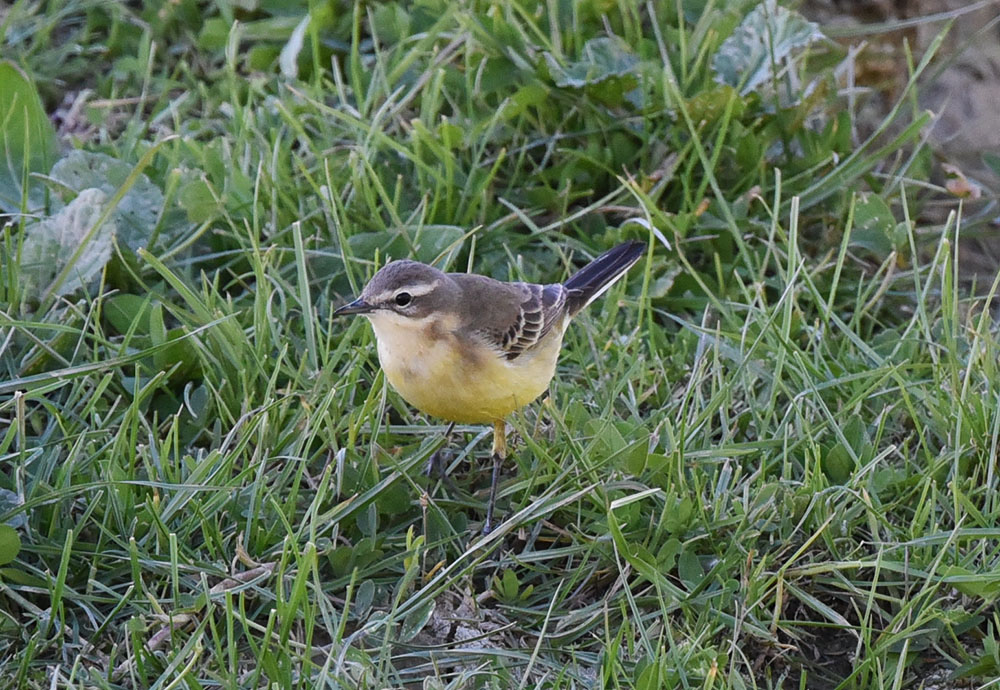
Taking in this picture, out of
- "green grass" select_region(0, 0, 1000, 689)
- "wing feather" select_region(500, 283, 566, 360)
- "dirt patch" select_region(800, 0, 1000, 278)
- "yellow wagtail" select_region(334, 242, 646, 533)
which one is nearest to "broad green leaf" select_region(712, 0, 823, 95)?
"green grass" select_region(0, 0, 1000, 689)

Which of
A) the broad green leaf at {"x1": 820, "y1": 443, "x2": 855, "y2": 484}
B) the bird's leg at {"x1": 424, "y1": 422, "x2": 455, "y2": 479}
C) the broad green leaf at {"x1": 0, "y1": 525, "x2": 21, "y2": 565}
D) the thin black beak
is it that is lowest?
the bird's leg at {"x1": 424, "y1": 422, "x2": 455, "y2": 479}

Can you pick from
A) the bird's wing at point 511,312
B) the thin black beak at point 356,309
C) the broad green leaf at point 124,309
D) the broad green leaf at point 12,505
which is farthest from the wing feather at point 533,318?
the broad green leaf at point 12,505

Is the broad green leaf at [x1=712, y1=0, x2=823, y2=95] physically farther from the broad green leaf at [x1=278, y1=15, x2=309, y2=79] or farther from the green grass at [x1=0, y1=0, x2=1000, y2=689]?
the broad green leaf at [x1=278, y1=15, x2=309, y2=79]

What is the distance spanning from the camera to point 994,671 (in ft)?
11.2

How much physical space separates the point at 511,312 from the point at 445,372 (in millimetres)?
488

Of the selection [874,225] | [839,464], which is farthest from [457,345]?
[874,225]

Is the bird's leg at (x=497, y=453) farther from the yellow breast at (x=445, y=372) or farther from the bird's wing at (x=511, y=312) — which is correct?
the bird's wing at (x=511, y=312)

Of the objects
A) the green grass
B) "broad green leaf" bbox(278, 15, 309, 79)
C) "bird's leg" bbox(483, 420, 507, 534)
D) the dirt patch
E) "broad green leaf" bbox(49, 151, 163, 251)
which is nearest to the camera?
the green grass

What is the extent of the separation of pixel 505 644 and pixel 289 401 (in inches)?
44.2

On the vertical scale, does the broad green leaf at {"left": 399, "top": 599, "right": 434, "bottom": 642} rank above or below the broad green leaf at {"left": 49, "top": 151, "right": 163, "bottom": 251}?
below

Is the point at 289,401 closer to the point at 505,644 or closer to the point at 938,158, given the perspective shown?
the point at 505,644

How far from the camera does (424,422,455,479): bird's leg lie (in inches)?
159

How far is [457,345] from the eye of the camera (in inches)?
149

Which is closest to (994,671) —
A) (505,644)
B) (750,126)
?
(505,644)
